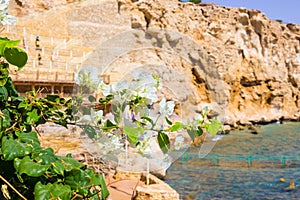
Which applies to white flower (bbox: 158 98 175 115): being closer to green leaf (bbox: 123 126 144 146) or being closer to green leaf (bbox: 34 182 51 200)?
green leaf (bbox: 123 126 144 146)

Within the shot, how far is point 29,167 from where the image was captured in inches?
29.7

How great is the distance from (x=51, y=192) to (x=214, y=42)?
25188 mm

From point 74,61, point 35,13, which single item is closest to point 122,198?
point 74,61

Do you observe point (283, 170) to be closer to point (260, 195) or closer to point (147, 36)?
point (260, 195)

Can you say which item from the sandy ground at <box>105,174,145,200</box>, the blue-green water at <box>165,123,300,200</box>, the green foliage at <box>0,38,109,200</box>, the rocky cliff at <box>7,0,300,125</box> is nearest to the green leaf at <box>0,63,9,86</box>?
the green foliage at <box>0,38,109,200</box>

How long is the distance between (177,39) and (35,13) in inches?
331

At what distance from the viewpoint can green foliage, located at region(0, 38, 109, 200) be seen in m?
0.78

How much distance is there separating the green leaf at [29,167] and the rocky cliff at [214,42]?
1409cm

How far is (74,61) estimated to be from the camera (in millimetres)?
17219

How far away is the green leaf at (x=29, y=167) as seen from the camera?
0.75m

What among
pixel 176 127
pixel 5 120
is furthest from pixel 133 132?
pixel 5 120

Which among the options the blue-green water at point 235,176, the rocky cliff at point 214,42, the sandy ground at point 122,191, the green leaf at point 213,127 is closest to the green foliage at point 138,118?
the green leaf at point 213,127

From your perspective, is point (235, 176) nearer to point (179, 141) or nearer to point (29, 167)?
point (179, 141)

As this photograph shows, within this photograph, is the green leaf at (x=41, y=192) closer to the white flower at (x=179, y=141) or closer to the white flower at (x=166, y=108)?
the white flower at (x=166, y=108)
